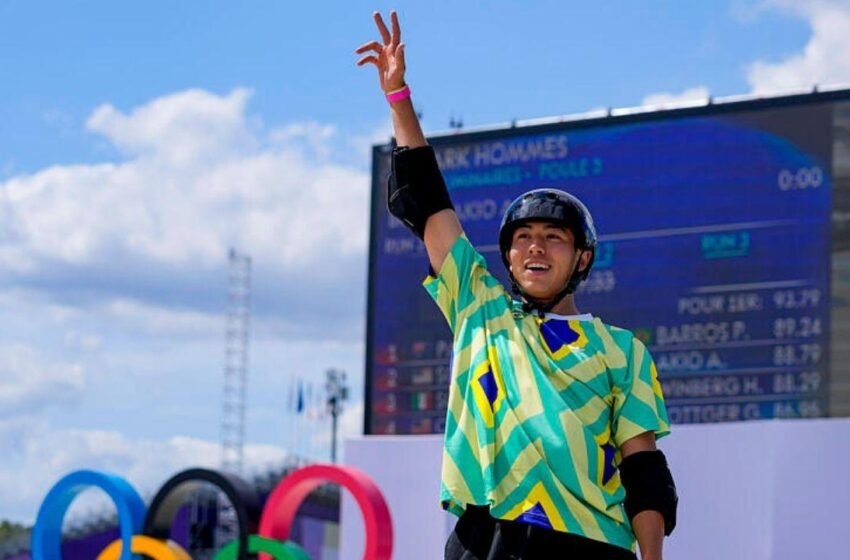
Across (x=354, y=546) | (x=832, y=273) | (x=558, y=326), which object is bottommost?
(x=354, y=546)

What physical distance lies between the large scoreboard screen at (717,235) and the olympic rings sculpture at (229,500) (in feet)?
10.3

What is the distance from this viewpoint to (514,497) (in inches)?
114

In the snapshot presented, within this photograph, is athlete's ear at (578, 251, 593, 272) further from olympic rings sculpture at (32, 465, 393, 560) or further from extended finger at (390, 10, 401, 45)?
olympic rings sculpture at (32, 465, 393, 560)

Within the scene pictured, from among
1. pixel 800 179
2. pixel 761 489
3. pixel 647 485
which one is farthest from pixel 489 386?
pixel 800 179

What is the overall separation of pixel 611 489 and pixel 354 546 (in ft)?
33.0

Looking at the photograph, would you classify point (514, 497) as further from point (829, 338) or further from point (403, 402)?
point (403, 402)

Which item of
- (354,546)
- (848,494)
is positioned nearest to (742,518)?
(848,494)

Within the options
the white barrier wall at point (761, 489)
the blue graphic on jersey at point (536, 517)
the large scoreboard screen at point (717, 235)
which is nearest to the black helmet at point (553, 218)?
the blue graphic on jersey at point (536, 517)

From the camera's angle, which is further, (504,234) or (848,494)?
(848,494)

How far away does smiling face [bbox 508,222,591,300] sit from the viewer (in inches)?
121

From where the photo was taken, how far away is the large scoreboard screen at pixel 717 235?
1214 centimetres

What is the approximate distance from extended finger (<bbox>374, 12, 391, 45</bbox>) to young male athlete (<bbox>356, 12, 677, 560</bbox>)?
0.98ft

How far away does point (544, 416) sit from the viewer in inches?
115

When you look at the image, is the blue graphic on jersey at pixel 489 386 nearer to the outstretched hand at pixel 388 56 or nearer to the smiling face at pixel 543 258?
the smiling face at pixel 543 258
